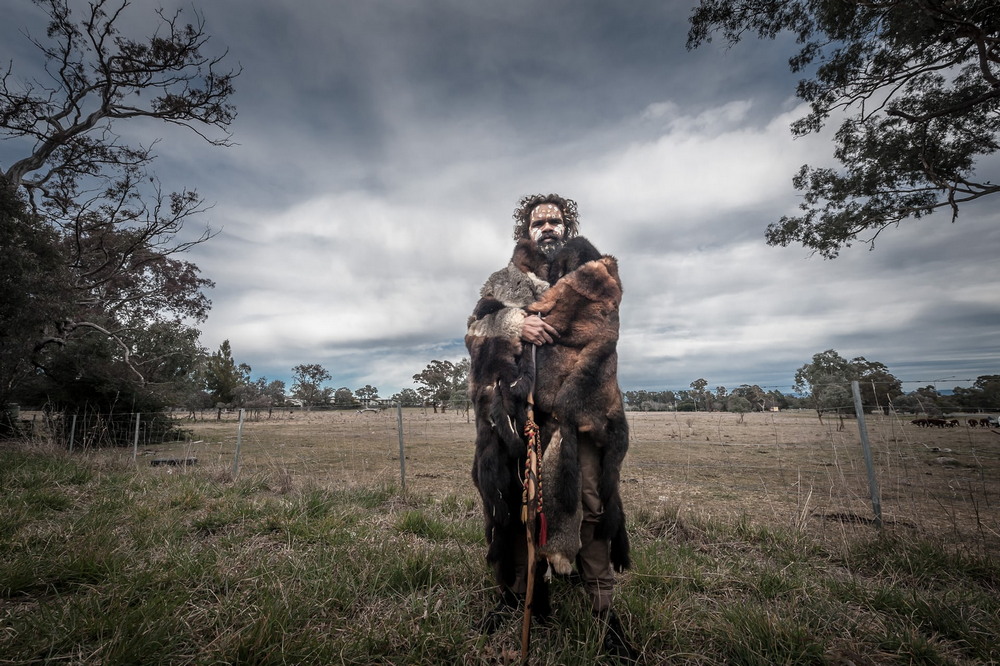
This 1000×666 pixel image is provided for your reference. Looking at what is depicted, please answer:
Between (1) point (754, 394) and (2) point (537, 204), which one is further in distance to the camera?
(1) point (754, 394)

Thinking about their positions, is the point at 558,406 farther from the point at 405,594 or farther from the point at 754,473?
the point at 754,473

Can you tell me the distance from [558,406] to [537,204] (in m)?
1.54

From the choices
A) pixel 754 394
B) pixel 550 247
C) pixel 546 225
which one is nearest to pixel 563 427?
pixel 550 247

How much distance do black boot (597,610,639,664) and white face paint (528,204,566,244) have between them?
221 cm

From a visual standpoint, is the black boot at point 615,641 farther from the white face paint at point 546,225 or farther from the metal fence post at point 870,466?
the metal fence post at point 870,466

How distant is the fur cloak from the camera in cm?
201

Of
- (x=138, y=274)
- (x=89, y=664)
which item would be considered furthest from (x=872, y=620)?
(x=138, y=274)

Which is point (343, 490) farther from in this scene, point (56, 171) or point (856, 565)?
point (56, 171)

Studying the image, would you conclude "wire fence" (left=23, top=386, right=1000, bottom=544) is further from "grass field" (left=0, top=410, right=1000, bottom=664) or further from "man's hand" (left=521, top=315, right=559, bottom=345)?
"man's hand" (left=521, top=315, right=559, bottom=345)

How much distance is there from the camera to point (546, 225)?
2.67 metres

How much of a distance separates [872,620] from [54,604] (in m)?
4.44

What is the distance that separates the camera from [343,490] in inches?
205

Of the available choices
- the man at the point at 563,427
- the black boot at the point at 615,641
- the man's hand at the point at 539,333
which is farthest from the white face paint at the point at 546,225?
the black boot at the point at 615,641

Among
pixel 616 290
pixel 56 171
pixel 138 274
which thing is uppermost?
pixel 56 171
